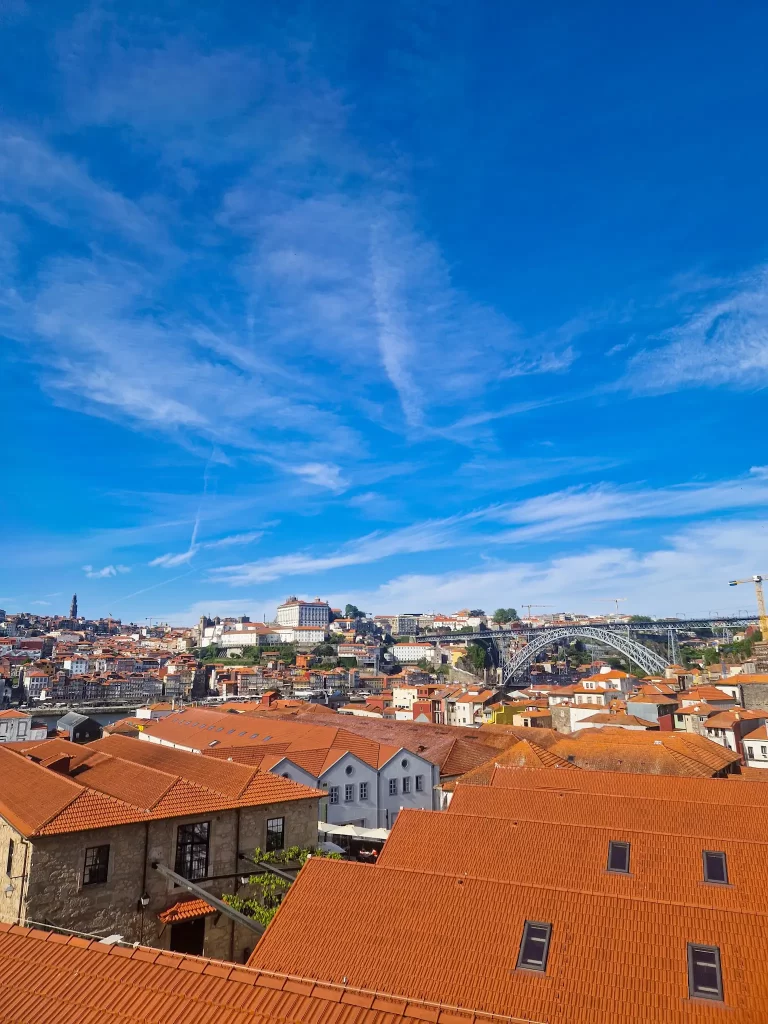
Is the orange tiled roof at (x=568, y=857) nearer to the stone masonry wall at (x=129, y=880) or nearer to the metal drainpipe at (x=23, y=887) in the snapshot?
the stone masonry wall at (x=129, y=880)

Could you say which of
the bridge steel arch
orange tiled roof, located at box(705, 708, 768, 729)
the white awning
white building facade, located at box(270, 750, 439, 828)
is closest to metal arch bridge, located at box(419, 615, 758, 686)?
the bridge steel arch

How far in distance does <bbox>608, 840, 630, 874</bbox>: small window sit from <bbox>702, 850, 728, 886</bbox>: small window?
1.54m

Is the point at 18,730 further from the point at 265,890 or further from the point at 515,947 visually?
the point at 515,947

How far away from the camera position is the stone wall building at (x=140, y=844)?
13758 mm

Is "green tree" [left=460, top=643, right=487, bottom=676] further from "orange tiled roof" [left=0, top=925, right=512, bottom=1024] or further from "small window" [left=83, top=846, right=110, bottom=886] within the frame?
"orange tiled roof" [left=0, top=925, right=512, bottom=1024]

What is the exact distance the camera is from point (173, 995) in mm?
6527

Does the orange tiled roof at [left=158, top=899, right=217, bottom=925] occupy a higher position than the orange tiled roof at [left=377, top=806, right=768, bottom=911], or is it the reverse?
the orange tiled roof at [left=377, top=806, right=768, bottom=911]

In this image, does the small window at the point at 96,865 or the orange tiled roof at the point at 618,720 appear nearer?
the small window at the point at 96,865

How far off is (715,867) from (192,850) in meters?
11.9

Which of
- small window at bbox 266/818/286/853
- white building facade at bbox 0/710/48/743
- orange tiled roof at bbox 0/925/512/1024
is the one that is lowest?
white building facade at bbox 0/710/48/743

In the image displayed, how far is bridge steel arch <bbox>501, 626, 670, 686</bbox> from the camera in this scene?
113 metres

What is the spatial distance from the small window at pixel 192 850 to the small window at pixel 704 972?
1109 centimetres

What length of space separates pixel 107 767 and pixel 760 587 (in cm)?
16701

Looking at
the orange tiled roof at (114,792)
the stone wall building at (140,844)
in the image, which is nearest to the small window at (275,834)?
the stone wall building at (140,844)
